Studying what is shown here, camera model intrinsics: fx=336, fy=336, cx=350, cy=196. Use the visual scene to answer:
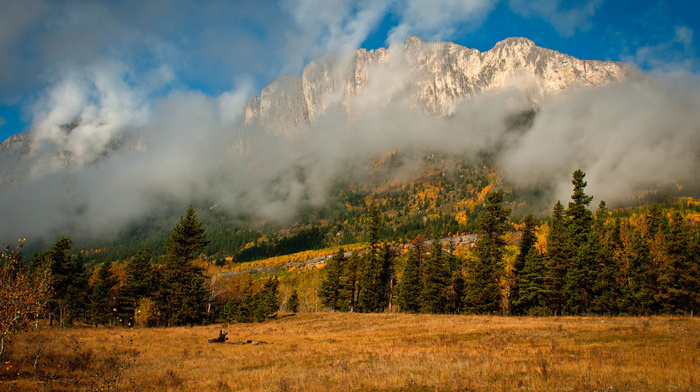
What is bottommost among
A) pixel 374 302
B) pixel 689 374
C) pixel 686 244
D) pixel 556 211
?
pixel 374 302

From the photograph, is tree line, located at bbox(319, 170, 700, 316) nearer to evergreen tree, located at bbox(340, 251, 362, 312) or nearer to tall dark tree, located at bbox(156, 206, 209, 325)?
evergreen tree, located at bbox(340, 251, 362, 312)

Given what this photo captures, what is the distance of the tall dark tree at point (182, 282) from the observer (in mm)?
44594

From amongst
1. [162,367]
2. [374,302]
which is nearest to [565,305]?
[374,302]

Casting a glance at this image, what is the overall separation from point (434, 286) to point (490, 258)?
1369 centimetres

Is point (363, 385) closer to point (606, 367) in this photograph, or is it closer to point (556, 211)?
point (606, 367)

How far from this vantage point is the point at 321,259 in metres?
199

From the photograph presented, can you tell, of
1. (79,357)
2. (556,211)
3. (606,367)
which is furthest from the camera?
(556,211)

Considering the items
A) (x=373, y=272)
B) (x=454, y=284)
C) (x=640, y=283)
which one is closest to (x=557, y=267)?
(x=640, y=283)

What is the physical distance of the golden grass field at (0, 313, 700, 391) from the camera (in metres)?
11.9

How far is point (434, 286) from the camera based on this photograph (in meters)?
58.4

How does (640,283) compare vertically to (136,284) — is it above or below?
above

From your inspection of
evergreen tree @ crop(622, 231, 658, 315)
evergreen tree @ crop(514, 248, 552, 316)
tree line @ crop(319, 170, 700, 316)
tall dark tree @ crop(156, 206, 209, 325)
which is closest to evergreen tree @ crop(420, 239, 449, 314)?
tree line @ crop(319, 170, 700, 316)

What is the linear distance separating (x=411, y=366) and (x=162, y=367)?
13.6 meters

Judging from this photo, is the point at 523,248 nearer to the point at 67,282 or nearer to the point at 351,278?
the point at 351,278
